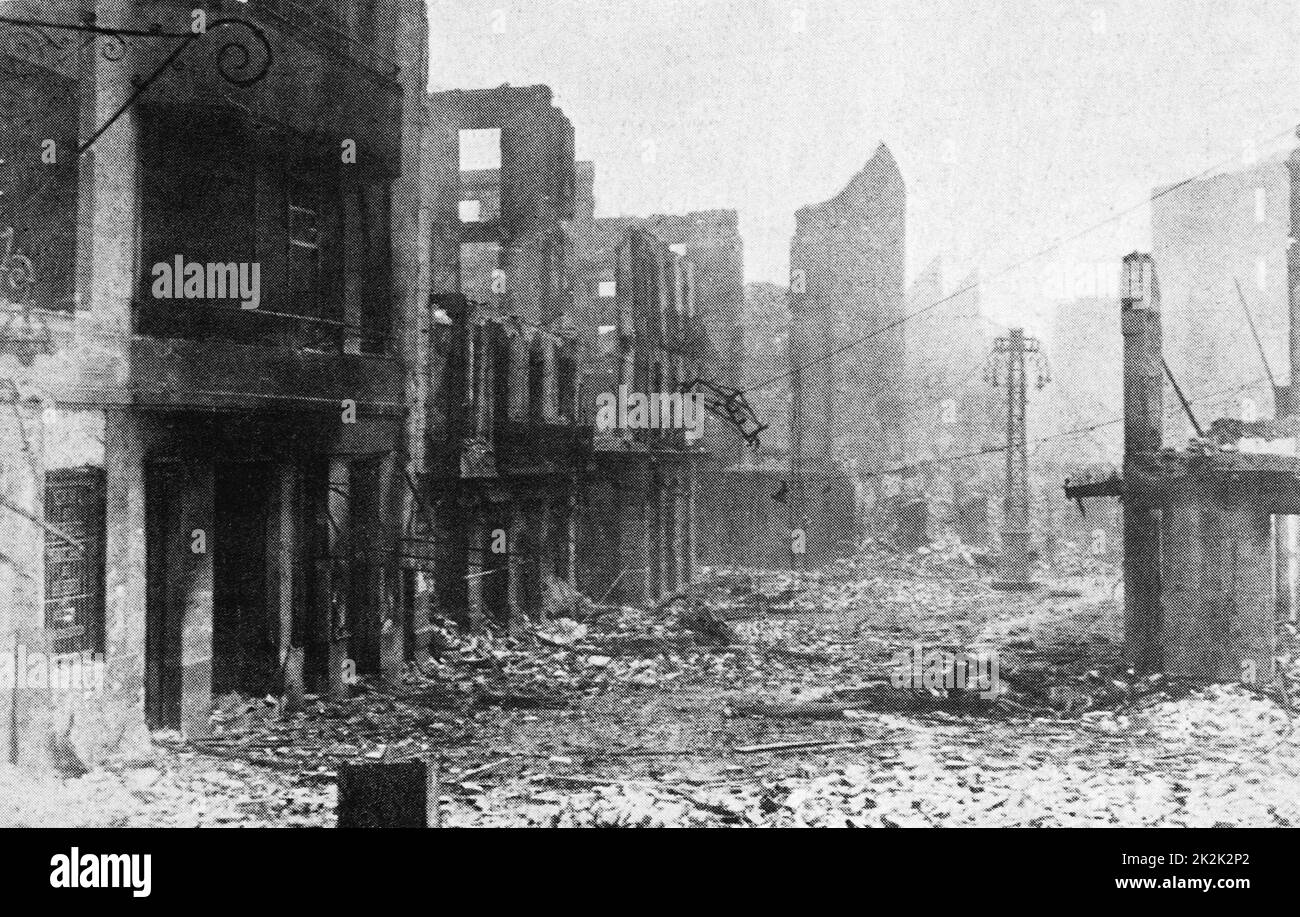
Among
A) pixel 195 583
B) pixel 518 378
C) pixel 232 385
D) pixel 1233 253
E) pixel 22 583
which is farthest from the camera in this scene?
pixel 1233 253

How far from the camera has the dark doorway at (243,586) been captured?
11.1 metres

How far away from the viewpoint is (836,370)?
30.1 m

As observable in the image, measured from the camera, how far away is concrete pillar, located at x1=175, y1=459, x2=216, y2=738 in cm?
1002

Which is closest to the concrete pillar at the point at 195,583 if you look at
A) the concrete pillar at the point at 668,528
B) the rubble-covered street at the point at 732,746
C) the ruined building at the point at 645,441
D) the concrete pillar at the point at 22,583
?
the rubble-covered street at the point at 732,746

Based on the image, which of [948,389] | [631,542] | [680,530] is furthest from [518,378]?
[948,389]

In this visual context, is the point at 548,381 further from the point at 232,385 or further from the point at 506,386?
the point at 232,385

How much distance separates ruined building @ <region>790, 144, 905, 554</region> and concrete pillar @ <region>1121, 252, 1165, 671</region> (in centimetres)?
1295

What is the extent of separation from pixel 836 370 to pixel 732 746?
21505 mm

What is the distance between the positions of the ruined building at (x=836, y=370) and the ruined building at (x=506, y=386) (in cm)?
986

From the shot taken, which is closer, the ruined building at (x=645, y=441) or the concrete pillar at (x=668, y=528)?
the ruined building at (x=645, y=441)

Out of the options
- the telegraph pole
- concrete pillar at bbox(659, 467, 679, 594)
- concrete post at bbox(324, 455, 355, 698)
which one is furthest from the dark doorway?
the telegraph pole

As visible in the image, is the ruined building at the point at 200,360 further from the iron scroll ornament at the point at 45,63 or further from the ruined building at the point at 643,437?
the ruined building at the point at 643,437

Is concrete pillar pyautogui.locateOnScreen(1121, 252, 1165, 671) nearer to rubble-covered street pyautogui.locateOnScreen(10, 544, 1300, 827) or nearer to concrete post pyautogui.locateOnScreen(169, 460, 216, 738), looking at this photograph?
rubble-covered street pyautogui.locateOnScreen(10, 544, 1300, 827)

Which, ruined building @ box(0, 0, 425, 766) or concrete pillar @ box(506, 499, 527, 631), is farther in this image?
concrete pillar @ box(506, 499, 527, 631)
